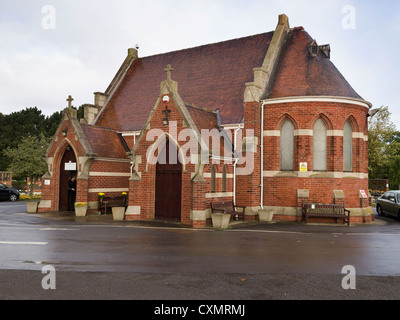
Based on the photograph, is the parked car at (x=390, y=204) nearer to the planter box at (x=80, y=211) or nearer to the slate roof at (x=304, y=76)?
the slate roof at (x=304, y=76)

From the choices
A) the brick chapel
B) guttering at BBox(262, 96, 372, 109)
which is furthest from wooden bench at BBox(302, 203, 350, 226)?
guttering at BBox(262, 96, 372, 109)

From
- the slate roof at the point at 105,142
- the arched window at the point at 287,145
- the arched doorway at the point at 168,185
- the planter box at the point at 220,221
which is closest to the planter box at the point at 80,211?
the slate roof at the point at 105,142

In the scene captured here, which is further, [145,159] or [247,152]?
[247,152]

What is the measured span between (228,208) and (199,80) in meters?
8.78

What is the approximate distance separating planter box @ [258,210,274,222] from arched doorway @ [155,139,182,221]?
401cm

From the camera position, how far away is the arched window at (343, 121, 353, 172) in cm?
1933

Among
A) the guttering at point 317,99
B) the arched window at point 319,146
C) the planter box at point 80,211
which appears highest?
the guttering at point 317,99

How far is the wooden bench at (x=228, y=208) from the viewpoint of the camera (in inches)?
671

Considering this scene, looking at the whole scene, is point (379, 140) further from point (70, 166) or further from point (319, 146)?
point (70, 166)

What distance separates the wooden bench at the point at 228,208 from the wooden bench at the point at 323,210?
9.51ft

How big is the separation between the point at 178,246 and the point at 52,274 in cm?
425
